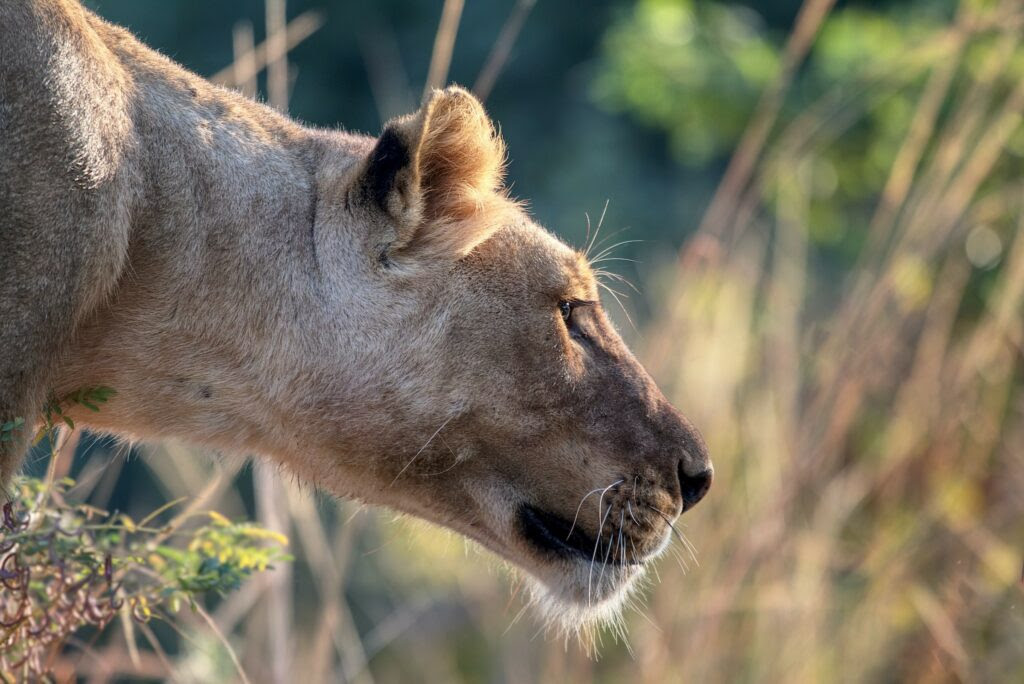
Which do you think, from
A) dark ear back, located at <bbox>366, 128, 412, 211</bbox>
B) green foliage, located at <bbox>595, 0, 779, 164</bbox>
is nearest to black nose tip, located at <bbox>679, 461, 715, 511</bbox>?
dark ear back, located at <bbox>366, 128, 412, 211</bbox>

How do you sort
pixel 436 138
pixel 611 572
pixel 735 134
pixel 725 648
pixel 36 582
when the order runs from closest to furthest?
1. pixel 36 582
2. pixel 436 138
3. pixel 611 572
4. pixel 725 648
5. pixel 735 134

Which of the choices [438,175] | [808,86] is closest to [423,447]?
[438,175]

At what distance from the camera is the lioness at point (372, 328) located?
2.61 metres

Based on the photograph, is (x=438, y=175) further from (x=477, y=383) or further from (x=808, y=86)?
(x=808, y=86)

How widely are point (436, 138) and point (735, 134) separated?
236 inches

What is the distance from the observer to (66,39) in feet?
7.89

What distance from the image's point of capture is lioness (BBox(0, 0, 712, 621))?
2.61 meters

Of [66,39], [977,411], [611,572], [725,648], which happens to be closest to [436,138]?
[66,39]

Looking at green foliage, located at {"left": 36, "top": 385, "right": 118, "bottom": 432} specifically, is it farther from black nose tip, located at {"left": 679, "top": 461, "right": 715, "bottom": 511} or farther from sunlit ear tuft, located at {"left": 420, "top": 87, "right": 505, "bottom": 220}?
black nose tip, located at {"left": 679, "top": 461, "right": 715, "bottom": 511}

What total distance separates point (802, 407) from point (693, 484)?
3094mm

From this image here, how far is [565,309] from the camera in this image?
3037 millimetres

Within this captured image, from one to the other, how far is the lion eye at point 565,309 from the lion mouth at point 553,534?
1.42 feet

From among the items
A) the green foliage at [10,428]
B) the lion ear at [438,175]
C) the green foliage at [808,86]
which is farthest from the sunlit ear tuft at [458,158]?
the green foliage at [808,86]

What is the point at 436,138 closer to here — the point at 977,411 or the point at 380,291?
the point at 380,291
